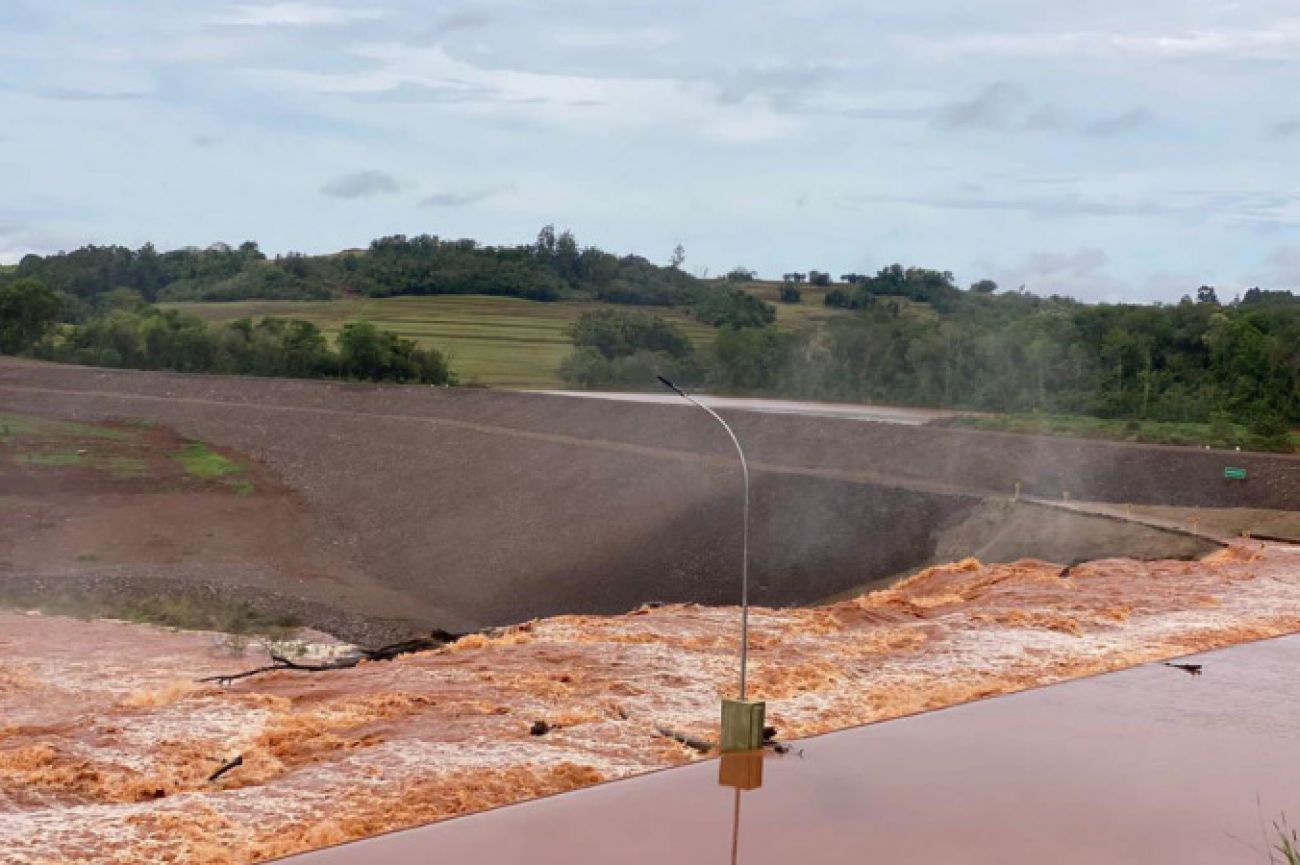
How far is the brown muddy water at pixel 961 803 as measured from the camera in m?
8.66

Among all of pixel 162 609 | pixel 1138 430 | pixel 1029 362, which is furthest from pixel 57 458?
pixel 1029 362

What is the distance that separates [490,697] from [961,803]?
5503 millimetres

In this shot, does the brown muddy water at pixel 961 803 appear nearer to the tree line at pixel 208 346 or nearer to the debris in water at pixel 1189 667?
the debris in water at pixel 1189 667

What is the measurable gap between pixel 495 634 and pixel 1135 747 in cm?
1012

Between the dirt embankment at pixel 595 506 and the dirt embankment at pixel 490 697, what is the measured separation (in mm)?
6610

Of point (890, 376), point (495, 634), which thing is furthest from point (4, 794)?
point (890, 376)

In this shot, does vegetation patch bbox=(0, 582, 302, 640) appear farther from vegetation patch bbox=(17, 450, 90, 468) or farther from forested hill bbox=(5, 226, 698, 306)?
forested hill bbox=(5, 226, 698, 306)

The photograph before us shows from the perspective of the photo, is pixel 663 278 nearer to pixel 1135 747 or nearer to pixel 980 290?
pixel 980 290

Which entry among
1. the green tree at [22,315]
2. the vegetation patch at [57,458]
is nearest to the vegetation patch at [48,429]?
the vegetation patch at [57,458]

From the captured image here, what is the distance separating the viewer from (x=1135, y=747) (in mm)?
11320

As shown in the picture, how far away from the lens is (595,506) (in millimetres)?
35469

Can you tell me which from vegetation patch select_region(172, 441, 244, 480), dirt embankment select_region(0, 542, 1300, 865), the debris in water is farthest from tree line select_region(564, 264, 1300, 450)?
the debris in water

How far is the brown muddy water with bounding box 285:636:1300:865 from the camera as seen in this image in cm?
866

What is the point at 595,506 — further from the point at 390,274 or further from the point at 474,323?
the point at 390,274
